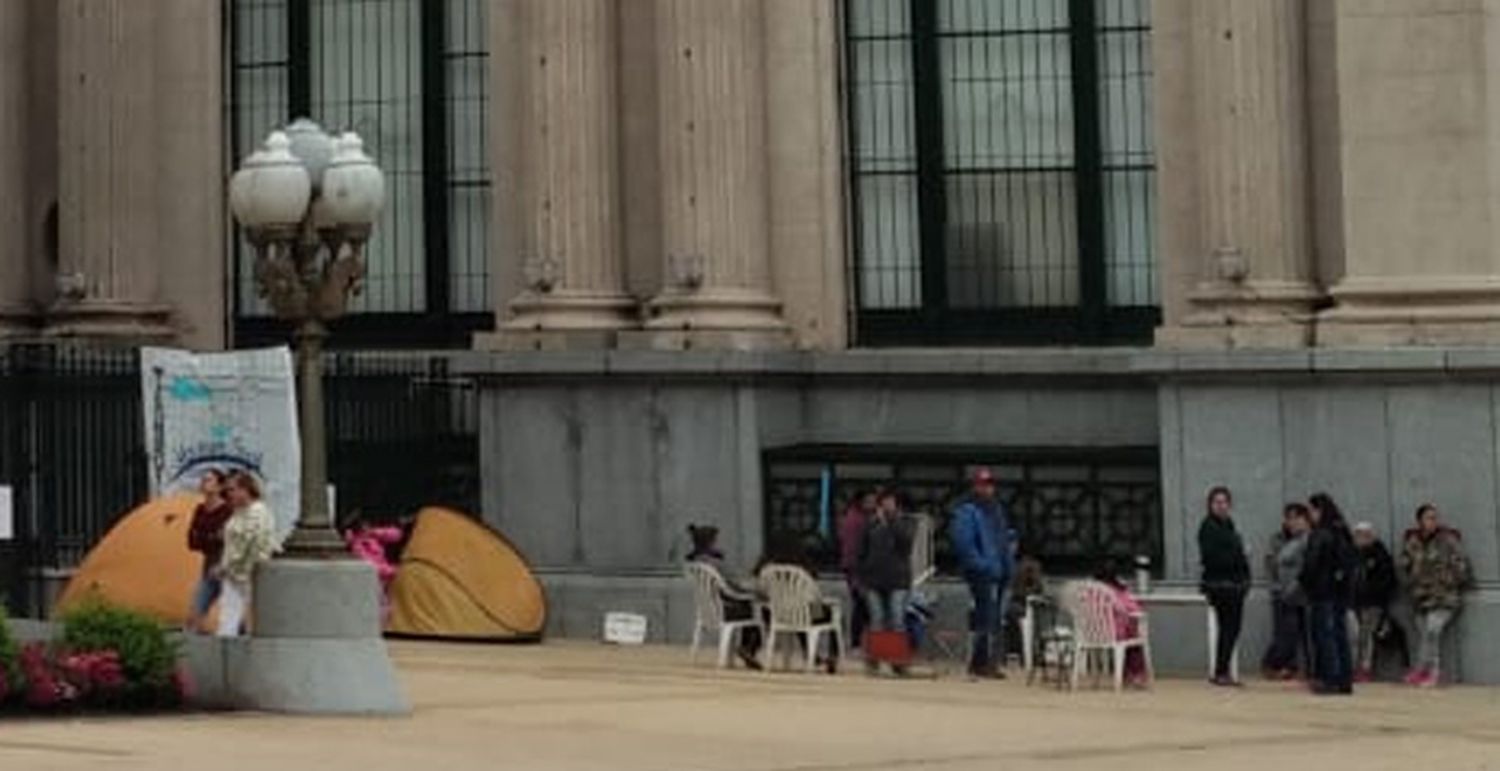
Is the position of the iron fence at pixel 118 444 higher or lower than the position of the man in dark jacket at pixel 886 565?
higher

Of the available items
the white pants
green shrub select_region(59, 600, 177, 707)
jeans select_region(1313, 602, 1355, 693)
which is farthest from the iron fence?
jeans select_region(1313, 602, 1355, 693)

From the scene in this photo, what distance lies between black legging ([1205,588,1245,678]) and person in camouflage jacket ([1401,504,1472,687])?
1.66 m

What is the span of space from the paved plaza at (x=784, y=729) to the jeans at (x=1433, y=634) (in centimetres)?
46

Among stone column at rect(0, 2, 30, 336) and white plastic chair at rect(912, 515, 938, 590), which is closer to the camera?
white plastic chair at rect(912, 515, 938, 590)

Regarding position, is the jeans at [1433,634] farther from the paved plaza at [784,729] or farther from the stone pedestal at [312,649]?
the stone pedestal at [312,649]

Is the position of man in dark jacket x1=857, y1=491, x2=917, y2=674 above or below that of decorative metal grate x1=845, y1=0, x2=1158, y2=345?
below

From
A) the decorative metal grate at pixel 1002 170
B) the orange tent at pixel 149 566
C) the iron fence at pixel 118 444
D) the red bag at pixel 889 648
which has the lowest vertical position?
the red bag at pixel 889 648

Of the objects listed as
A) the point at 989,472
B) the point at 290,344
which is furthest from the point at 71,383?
the point at 989,472

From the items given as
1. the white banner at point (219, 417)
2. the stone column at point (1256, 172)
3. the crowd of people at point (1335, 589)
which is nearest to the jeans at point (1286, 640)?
the crowd of people at point (1335, 589)

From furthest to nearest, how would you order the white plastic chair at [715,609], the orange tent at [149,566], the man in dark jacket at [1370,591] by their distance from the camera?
the white plastic chair at [715,609], the orange tent at [149,566], the man in dark jacket at [1370,591]

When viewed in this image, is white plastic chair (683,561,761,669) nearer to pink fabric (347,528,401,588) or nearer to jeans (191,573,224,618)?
pink fabric (347,528,401,588)

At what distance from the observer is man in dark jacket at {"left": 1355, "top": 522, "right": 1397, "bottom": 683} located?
28.4 m

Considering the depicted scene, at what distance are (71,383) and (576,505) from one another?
Result: 5.81m

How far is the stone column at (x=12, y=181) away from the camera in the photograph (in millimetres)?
37375
